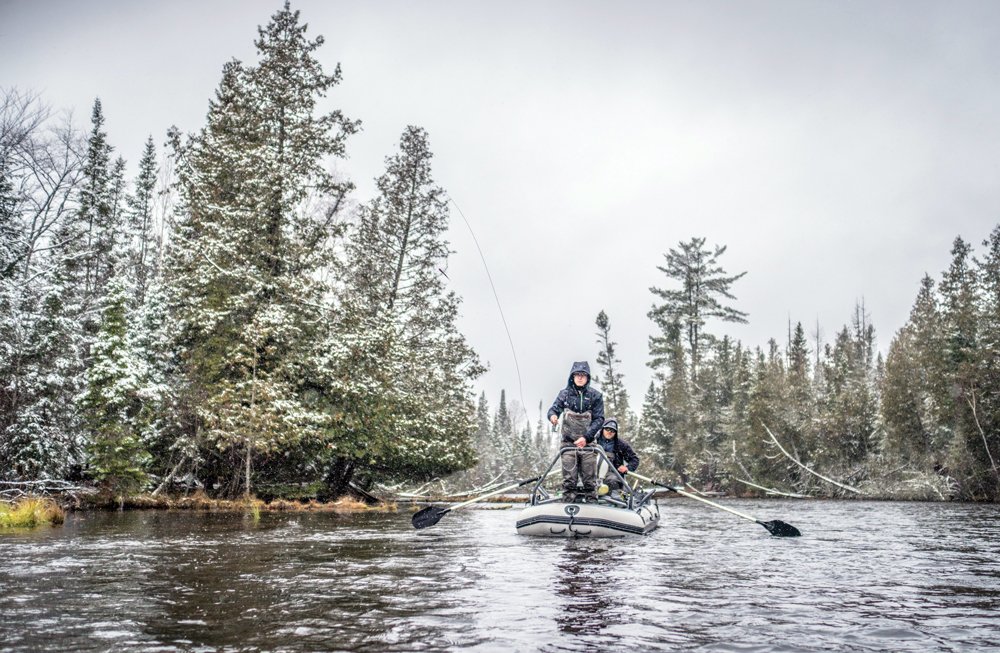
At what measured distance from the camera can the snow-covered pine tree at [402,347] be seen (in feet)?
81.1

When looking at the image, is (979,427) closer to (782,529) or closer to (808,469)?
(808,469)

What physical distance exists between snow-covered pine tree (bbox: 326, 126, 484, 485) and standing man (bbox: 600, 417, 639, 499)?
11241mm

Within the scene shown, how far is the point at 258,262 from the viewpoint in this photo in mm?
24156

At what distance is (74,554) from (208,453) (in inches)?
611

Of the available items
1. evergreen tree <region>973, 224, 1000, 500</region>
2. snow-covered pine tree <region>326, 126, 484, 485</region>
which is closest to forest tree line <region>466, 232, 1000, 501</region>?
evergreen tree <region>973, 224, 1000, 500</region>

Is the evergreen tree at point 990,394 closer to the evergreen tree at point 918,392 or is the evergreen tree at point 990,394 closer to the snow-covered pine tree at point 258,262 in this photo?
the evergreen tree at point 918,392

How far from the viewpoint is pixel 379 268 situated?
105ft

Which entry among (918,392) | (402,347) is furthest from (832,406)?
(402,347)

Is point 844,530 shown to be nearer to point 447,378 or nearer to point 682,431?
point 447,378

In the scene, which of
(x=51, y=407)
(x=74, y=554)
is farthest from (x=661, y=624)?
(x=51, y=407)

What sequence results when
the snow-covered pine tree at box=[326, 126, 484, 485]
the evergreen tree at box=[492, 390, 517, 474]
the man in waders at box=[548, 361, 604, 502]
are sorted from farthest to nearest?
1. the evergreen tree at box=[492, 390, 517, 474]
2. the snow-covered pine tree at box=[326, 126, 484, 485]
3. the man in waders at box=[548, 361, 604, 502]

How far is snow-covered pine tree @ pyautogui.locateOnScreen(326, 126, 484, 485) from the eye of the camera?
24719 millimetres

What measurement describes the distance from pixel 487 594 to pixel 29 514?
1186 centimetres

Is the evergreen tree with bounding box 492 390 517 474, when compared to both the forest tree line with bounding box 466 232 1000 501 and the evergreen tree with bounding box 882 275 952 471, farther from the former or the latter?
the evergreen tree with bounding box 882 275 952 471
